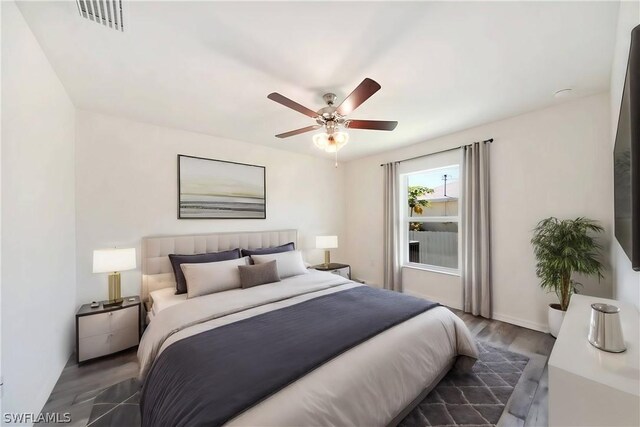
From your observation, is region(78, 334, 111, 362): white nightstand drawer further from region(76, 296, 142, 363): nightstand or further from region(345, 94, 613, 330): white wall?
region(345, 94, 613, 330): white wall

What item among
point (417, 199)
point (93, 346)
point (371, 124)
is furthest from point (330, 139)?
point (93, 346)

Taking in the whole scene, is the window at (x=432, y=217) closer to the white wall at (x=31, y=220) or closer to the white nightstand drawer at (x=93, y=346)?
the white nightstand drawer at (x=93, y=346)

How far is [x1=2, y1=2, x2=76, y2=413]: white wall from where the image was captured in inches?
54.6

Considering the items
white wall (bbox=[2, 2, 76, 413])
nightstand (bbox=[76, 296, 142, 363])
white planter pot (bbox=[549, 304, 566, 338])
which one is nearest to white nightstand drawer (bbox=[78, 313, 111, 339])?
nightstand (bbox=[76, 296, 142, 363])

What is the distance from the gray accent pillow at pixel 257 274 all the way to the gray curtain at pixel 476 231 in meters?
2.55

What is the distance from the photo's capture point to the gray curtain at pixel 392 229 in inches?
171

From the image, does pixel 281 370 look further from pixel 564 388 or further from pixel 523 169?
pixel 523 169

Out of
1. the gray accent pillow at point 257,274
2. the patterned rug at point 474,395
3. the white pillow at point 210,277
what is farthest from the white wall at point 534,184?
the white pillow at point 210,277

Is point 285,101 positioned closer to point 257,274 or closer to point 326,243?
point 257,274

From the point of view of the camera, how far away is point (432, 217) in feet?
13.6

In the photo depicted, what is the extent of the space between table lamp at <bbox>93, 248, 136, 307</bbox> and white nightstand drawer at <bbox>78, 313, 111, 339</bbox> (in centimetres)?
15

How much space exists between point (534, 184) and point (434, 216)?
1.39 metres

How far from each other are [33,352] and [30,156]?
127cm

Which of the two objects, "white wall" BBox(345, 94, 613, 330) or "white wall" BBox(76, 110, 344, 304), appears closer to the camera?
"white wall" BBox(345, 94, 613, 330)
